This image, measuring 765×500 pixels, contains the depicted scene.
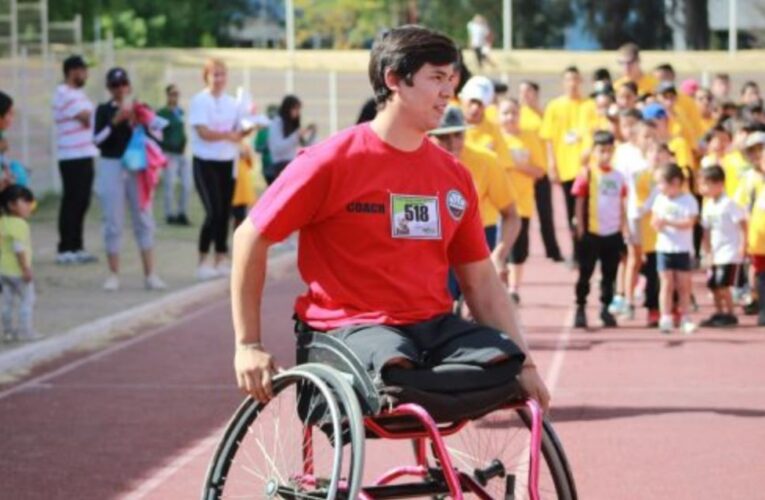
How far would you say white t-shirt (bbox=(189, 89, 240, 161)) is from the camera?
1903 cm

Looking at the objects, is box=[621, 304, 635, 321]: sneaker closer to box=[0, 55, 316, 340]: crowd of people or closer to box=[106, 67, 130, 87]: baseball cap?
box=[0, 55, 316, 340]: crowd of people

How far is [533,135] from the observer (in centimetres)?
1989

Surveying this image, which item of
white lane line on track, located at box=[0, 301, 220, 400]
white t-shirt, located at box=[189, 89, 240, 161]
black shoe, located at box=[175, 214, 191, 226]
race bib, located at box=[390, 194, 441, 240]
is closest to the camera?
Result: race bib, located at box=[390, 194, 441, 240]

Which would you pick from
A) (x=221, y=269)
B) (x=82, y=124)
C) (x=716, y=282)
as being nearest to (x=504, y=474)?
(x=716, y=282)

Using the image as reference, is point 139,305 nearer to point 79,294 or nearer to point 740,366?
point 79,294

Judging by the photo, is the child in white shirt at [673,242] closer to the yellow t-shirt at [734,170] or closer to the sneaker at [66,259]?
the yellow t-shirt at [734,170]

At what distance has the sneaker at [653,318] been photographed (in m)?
16.2

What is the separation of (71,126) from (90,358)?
689 centimetres

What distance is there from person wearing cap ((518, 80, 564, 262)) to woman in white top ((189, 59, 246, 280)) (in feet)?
8.87

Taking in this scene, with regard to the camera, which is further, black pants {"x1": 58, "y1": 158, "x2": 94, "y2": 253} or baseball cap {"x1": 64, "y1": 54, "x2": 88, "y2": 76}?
black pants {"x1": 58, "y1": 158, "x2": 94, "y2": 253}

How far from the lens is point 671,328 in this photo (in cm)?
1587

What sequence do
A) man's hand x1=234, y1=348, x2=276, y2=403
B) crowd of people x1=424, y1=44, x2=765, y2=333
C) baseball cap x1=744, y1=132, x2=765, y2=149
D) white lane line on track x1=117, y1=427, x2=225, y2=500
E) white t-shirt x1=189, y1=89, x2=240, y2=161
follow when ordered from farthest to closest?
white t-shirt x1=189, y1=89, x2=240, y2=161
baseball cap x1=744, y1=132, x2=765, y2=149
crowd of people x1=424, y1=44, x2=765, y2=333
white lane line on track x1=117, y1=427, x2=225, y2=500
man's hand x1=234, y1=348, x2=276, y2=403

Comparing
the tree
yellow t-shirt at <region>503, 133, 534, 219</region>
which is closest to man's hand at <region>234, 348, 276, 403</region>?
yellow t-shirt at <region>503, 133, 534, 219</region>

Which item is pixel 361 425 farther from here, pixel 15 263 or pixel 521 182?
pixel 521 182
